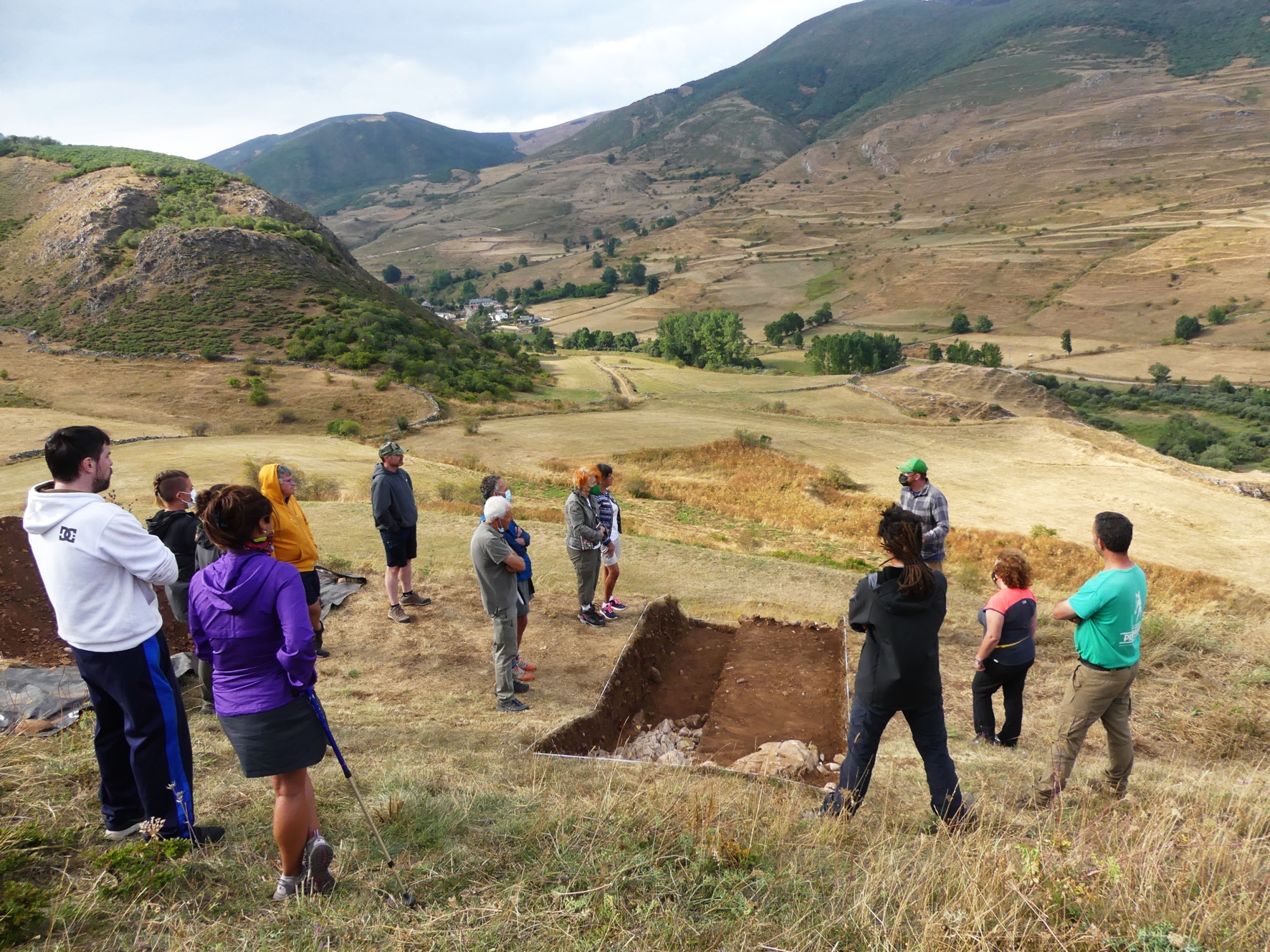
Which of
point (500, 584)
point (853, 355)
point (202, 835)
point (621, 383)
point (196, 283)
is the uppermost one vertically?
point (196, 283)

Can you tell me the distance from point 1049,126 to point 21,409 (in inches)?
9135

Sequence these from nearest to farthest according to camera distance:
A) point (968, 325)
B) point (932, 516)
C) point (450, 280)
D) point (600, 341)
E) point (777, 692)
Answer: point (932, 516) → point (777, 692) → point (968, 325) → point (600, 341) → point (450, 280)

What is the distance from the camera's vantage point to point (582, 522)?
835 centimetres

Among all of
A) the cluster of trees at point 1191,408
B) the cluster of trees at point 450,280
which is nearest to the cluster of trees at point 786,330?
the cluster of trees at point 1191,408

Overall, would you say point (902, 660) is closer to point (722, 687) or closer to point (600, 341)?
point (722, 687)

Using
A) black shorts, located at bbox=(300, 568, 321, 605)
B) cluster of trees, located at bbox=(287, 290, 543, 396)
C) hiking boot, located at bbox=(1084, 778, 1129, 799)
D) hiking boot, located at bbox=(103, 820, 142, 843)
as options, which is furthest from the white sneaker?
cluster of trees, located at bbox=(287, 290, 543, 396)

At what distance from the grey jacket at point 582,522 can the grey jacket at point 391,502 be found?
1.83 meters

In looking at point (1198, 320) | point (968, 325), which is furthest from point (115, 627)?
point (1198, 320)

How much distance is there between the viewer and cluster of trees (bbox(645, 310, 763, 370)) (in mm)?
81688

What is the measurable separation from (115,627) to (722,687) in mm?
6556

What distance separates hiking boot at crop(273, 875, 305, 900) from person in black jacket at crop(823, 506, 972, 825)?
2821 millimetres

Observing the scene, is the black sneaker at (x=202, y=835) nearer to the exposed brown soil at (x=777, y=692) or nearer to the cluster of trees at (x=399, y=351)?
the exposed brown soil at (x=777, y=692)

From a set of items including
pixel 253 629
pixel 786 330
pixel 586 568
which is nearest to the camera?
pixel 253 629

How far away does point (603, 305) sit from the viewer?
13525 cm
